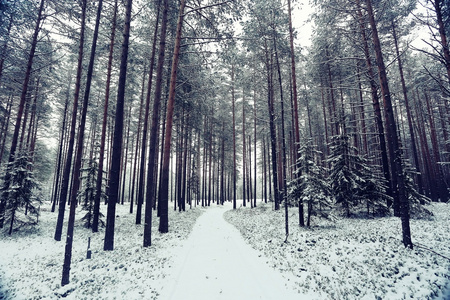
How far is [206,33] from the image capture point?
11.4 meters

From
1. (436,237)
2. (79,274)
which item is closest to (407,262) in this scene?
(436,237)

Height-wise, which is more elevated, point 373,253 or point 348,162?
point 348,162

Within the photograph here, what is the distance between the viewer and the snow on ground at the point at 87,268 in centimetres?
536

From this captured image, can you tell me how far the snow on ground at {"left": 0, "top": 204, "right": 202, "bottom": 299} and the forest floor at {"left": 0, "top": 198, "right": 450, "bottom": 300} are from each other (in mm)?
A: 32

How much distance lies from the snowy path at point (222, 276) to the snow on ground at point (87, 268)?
0.51 metres

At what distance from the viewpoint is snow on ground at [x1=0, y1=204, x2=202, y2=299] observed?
211 inches

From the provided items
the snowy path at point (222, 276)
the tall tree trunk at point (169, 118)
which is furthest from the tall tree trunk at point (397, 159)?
the tall tree trunk at point (169, 118)

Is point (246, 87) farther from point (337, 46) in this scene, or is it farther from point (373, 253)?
point (373, 253)

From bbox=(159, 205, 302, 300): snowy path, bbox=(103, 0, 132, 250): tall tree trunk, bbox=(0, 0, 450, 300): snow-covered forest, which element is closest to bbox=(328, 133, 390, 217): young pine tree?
bbox=(0, 0, 450, 300): snow-covered forest

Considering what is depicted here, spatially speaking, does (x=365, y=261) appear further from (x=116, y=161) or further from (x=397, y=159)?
(x=116, y=161)

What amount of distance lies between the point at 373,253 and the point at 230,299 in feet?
16.7

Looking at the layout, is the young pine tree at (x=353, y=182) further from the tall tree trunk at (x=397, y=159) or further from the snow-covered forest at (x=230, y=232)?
the tall tree trunk at (x=397, y=159)

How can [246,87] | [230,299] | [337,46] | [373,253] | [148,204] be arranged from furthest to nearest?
[246,87] → [337,46] → [148,204] → [373,253] → [230,299]

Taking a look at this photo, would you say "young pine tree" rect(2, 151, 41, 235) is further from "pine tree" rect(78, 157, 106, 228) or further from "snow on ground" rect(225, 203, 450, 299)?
"snow on ground" rect(225, 203, 450, 299)
